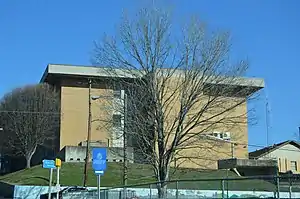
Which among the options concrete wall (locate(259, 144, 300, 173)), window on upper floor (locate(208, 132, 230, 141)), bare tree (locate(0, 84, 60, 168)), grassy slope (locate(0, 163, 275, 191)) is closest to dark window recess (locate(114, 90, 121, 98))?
window on upper floor (locate(208, 132, 230, 141))

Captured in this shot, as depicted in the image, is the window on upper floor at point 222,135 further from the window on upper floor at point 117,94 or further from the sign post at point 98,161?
the sign post at point 98,161

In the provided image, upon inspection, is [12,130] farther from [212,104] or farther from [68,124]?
[212,104]

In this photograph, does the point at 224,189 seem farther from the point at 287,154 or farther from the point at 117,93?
the point at 287,154

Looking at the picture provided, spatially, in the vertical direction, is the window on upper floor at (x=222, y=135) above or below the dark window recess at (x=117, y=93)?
below

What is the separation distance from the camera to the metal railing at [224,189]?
15769 mm

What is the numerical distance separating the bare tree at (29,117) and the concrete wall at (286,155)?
1210 inches

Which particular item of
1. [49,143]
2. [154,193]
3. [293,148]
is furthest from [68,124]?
[154,193]

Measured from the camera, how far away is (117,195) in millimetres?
28359

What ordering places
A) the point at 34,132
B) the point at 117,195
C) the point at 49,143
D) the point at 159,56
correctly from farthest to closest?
1. the point at 49,143
2. the point at 34,132
3. the point at 159,56
4. the point at 117,195

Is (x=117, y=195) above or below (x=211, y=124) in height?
below

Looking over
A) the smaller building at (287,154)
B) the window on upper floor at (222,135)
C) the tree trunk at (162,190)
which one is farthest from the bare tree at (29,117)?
the tree trunk at (162,190)

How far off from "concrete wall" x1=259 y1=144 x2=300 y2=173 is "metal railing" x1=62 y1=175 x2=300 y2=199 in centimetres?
5014

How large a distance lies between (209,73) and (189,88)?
1.52 meters

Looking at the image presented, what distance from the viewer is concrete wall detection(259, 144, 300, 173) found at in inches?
3027
